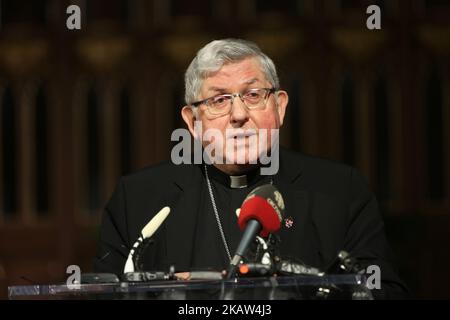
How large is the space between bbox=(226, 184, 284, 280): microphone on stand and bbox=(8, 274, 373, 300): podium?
0.04 meters

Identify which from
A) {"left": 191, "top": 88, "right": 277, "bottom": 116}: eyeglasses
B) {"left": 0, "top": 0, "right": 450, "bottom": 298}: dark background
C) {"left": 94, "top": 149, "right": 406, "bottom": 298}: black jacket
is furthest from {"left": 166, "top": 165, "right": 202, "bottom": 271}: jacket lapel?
{"left": 0, "top": 0, "right": 450, "bottom": 298}: dark background

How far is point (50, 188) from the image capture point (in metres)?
6.13

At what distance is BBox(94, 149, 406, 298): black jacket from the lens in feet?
8.35

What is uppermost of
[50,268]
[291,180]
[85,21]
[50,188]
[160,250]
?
[85,21]

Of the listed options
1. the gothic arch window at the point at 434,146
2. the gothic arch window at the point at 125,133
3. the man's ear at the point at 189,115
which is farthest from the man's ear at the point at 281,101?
the gothic arch window at the point at 125,133

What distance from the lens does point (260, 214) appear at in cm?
185

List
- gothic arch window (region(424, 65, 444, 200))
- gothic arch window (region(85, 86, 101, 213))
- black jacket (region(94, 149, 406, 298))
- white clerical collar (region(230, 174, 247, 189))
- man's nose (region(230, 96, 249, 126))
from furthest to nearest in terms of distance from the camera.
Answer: gothic arch window (region(85, 86, 101, 213)) < gothic arch window (region(424, 65, 444, 200)) < white clerical collar (region(230, 174, 247, 189)) < black jacket (region(94, 149, 406, 298)) < man's nose (region(230, 96, 249, 126))

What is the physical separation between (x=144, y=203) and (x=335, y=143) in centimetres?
328

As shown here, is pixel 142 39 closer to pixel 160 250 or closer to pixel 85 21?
pixel 85 21

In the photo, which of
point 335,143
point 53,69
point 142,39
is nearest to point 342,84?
point 335,143

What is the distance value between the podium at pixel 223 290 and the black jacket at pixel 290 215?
56 centimetres

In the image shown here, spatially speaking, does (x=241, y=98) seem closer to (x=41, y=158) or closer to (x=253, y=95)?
(x=253, y=95)

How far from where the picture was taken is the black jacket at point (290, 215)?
2545 mm

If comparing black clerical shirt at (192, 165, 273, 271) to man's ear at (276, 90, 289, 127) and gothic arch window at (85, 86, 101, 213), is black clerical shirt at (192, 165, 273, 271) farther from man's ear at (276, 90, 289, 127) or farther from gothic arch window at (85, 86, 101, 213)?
gothic arch window at (85, 86, 101, 213)
